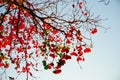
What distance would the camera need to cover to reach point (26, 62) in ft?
27.7

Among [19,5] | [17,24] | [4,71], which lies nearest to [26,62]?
[4,71]

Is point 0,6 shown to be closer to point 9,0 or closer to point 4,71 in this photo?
point 9,0

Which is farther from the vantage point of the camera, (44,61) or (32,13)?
(32,13)

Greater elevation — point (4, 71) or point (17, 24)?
point (17, 24)

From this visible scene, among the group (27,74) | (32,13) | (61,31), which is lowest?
(27,74)

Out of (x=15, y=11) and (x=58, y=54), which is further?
(x=15, y=11)

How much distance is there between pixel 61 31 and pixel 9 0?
6.43ft

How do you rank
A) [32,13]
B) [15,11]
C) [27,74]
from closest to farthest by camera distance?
[27,74] → [32,13] → [15,11]

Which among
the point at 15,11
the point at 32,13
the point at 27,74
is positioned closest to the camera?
the point at 27,74

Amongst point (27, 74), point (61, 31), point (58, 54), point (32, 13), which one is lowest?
point (27, 74)

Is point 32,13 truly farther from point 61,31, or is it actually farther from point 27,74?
point 27,74

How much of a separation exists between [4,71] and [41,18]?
219 centimetres

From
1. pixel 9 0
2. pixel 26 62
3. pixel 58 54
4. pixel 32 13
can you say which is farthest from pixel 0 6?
pixel 58 54

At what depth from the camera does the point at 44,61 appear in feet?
24.9
